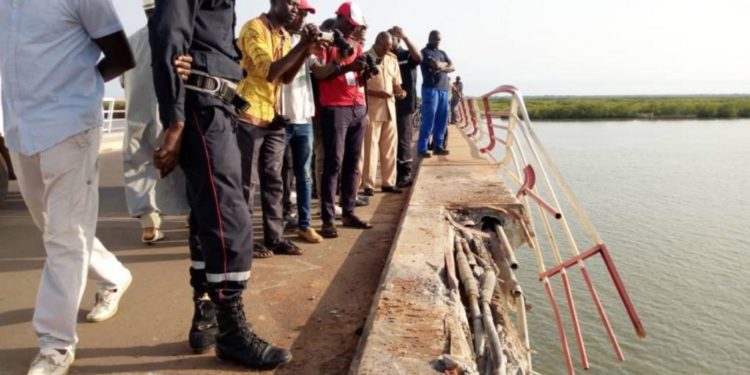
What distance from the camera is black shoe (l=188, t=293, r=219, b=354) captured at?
2.48 metres

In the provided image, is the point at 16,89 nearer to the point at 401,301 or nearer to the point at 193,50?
the point at 193,50

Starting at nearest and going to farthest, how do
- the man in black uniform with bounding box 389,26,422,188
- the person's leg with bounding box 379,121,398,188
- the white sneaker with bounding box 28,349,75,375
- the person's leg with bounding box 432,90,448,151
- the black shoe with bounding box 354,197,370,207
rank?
the white sneaker with bounding box 28,349,75,375 < the black shoe with bounding box 354,197,370,207 < the person's leg with bounding box 379,121,398,188 < the man in black uniform with bounding box 389,26,422,188 < the person's leg with bounding box 432,90,448,151

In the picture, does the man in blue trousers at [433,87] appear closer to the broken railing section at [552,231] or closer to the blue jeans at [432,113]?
the blue jeans at [432,113]

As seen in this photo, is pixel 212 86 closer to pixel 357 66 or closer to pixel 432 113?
pixel 357 66

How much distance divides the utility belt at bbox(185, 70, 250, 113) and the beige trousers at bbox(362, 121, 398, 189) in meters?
3.35

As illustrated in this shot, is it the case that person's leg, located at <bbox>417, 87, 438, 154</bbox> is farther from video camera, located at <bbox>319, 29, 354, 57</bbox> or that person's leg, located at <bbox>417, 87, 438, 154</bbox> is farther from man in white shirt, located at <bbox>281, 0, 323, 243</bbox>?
video camera, located at <bbox>319, 29, 354, 57</bbox>

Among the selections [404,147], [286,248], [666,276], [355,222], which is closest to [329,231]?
[355,222]

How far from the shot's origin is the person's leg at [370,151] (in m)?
5.72

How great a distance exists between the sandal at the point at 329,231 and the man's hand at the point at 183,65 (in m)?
2.27

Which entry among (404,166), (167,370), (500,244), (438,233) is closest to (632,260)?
(404,166)

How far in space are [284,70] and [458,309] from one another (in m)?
1.71

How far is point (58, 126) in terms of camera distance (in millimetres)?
2211

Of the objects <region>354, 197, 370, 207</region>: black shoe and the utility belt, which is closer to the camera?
the utility belt

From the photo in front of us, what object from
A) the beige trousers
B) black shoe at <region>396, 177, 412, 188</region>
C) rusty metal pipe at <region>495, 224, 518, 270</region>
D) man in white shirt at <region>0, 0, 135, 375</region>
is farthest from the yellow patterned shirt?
black shoe at <region>396, 177, 412, 188</region>
